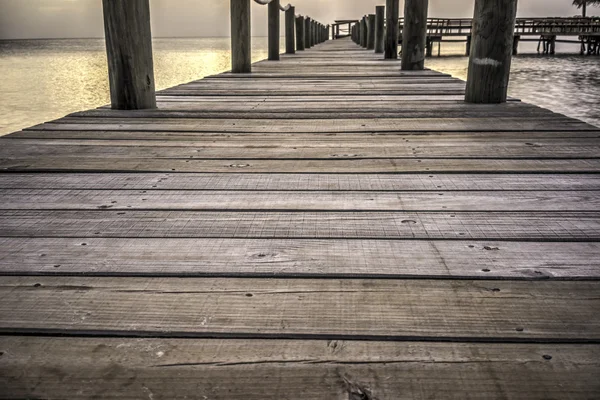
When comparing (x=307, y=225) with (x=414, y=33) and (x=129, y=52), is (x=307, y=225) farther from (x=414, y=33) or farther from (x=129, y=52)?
(x=414, y=33)

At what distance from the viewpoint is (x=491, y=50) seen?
10.2 ft

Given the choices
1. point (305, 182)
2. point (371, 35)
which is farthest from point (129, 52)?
point (371, 35)

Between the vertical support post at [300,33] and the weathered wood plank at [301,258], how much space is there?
1193 cm

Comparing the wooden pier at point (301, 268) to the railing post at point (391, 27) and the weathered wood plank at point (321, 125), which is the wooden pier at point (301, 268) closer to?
the weathered wood plank at point (321, 125)

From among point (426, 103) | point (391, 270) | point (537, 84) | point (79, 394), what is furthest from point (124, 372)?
point (537, 84)

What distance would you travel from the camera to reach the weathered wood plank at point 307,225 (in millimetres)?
1310

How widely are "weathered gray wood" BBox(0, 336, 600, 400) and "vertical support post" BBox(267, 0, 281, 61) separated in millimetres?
6667

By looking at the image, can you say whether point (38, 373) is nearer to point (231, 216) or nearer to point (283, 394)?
point (283, 394)

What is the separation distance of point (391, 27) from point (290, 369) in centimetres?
719

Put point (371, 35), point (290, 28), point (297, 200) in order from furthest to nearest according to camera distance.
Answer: point (371, 35) < point (290, 28) < point (297, 200)

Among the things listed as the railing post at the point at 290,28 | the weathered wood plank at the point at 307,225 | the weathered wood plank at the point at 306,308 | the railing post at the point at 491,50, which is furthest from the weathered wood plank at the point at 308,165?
the railing post at the point at 290,28

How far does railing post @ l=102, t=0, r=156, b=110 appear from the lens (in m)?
2.88

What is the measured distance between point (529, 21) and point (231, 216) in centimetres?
3358

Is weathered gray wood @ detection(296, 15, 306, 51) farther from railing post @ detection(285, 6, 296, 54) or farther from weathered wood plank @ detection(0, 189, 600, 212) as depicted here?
weathered wood plank @ detection(0, 189, 600, 212)
